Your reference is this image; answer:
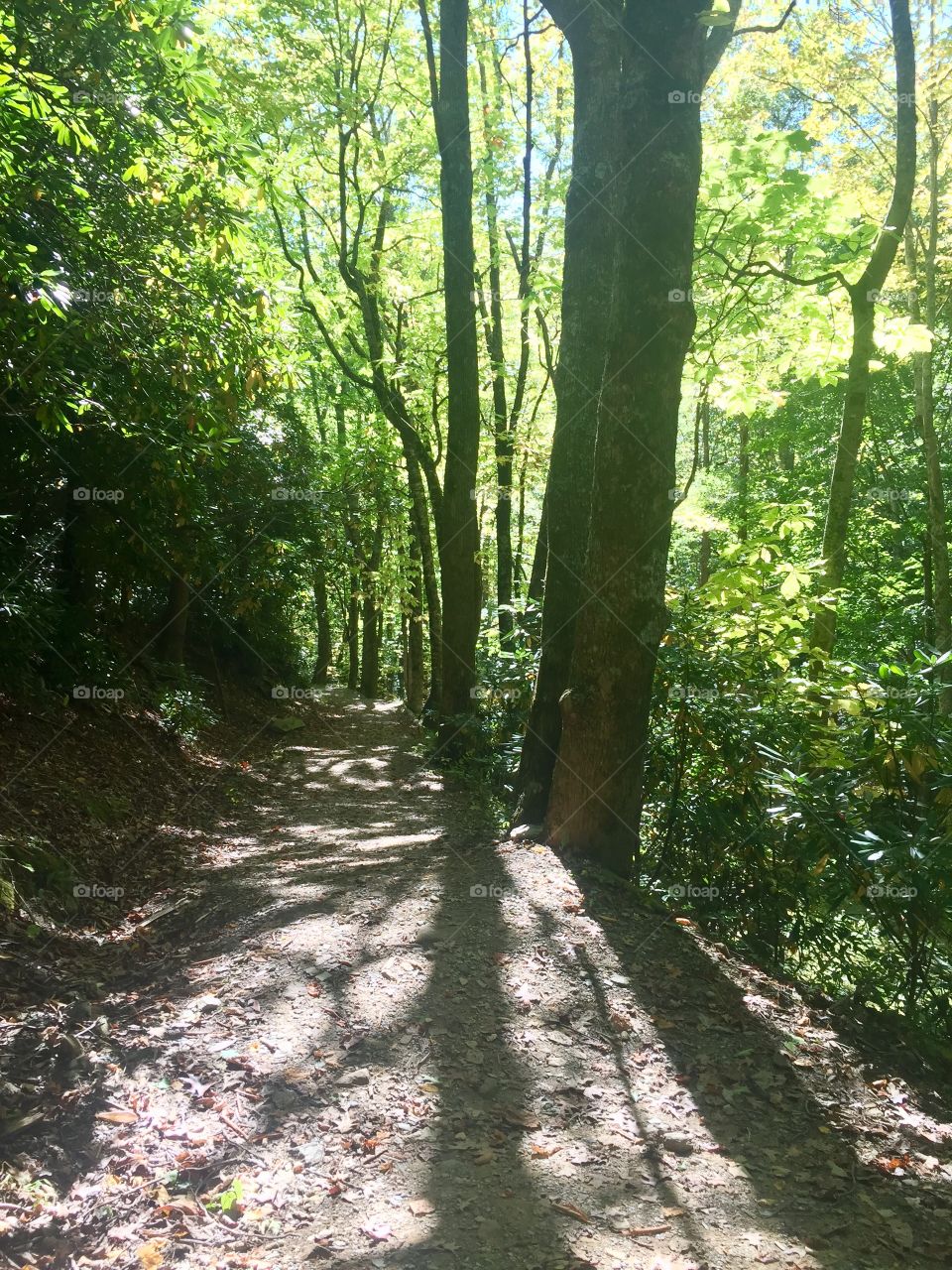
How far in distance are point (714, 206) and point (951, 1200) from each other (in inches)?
326

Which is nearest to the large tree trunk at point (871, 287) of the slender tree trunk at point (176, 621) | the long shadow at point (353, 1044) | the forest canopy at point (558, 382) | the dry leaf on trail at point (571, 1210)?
the forest canopy at point (558, 382)

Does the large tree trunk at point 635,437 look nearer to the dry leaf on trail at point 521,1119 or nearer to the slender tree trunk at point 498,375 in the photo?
the dry leaf on trail at point 521,1119

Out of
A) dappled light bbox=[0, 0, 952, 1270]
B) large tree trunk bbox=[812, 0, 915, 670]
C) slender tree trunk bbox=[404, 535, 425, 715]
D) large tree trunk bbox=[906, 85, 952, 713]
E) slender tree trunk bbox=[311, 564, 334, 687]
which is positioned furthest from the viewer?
slender tree trunk bbox=[311, 564, 334, 687]

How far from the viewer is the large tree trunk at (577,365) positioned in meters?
6.15

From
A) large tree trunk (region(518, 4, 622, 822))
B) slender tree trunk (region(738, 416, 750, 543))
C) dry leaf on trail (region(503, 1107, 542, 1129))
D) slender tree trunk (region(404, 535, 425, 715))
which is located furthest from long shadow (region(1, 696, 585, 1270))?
slender tree trunk (region(738, 416, 750, 543))

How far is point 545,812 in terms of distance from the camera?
5.91 metres

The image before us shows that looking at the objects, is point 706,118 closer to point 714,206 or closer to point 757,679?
point 714,206

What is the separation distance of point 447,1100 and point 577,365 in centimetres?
571

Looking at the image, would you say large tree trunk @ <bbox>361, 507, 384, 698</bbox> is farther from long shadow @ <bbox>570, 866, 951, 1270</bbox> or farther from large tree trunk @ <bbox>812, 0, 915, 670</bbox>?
long shadow @ <bbox>570, 866, 951, 1270</bbox>

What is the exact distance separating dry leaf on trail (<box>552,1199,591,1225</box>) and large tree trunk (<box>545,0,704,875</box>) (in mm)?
2655

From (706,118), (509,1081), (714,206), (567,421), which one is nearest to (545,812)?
(509,1081)

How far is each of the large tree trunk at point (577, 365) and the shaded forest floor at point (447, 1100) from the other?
56.1 inches

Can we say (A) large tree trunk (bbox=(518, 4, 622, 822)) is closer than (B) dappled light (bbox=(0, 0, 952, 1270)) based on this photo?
No

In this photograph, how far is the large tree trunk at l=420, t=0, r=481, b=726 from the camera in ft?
32.6
